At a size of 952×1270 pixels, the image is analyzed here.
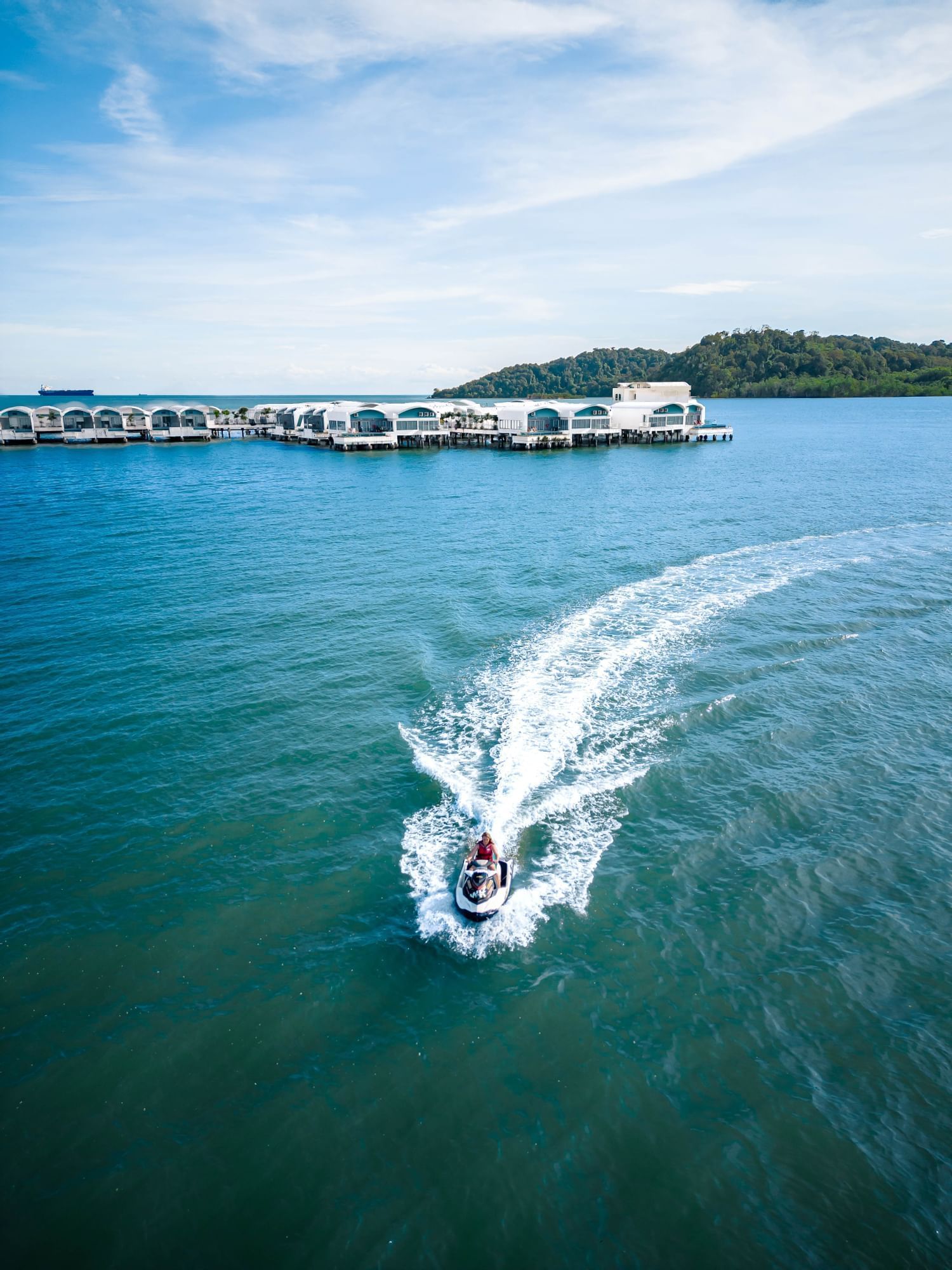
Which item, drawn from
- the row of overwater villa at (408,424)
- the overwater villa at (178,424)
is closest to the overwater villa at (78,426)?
the row of overwater villa at (408,424)

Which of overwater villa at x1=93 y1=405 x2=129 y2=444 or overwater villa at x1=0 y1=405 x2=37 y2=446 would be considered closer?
overwater villa at x1=0 y1=405 x2=37 y2=446

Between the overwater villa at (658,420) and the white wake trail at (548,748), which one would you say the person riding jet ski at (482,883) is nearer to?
the white wake trail at (548,748)

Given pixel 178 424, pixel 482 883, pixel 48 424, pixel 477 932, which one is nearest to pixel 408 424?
pixel 178 424

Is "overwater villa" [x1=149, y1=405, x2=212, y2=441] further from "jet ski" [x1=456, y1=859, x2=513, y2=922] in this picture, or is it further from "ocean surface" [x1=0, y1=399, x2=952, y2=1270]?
"jet ski" [x1=456, y1=859, x2=513, y2=922]

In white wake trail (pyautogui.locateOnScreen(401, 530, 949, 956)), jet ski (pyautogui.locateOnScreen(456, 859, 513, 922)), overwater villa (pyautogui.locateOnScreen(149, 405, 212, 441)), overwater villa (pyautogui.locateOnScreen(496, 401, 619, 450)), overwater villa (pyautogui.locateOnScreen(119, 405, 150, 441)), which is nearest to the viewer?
jet ski (pyautogui.locateOnScreen(456, 859, 513, 922))

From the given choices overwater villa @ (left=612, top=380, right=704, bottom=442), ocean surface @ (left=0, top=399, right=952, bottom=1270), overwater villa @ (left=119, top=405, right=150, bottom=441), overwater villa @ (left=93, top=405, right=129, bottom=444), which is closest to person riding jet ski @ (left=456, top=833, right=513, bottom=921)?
ocean surface @ (left=0, top=399, right=952, bottom=1270)

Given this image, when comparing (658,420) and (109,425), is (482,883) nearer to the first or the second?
(658,420)

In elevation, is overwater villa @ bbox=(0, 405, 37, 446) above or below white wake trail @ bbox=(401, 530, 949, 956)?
above
